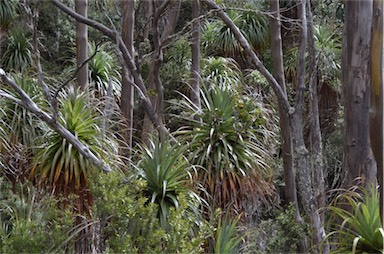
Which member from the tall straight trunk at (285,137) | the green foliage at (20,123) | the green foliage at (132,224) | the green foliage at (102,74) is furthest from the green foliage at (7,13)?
the green foliage at (132,224)

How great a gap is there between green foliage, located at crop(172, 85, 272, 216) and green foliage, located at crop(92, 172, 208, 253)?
8.06 feet

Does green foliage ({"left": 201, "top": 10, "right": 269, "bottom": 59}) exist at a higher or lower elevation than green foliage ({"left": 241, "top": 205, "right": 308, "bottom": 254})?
higher

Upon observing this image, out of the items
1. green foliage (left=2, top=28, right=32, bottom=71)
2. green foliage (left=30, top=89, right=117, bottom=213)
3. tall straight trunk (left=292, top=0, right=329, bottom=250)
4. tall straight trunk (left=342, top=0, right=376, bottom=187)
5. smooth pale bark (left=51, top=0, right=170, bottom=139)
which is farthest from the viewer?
green foliage (left=2, top=28, right=32, bottom=71)

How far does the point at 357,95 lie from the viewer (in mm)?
6676

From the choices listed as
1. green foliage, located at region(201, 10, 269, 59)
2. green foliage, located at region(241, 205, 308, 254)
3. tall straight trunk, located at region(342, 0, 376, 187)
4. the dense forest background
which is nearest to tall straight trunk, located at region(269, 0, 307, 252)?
the dense forest background

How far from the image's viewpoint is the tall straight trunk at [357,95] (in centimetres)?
657

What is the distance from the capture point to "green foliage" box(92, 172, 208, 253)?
5082mm

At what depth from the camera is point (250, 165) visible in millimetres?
8086

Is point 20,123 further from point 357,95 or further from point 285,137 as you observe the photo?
point 357,95

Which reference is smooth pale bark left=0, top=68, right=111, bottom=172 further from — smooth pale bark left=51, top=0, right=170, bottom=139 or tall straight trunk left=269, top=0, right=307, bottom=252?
tall straight trunk left=269, top=0, right=307, bottom=252

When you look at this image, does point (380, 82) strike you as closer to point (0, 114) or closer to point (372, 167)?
point (372, 167)

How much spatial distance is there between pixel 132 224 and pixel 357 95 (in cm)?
290

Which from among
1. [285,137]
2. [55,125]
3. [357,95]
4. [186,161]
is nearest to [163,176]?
[186,161]

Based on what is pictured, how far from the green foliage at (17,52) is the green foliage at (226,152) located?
6.87m
